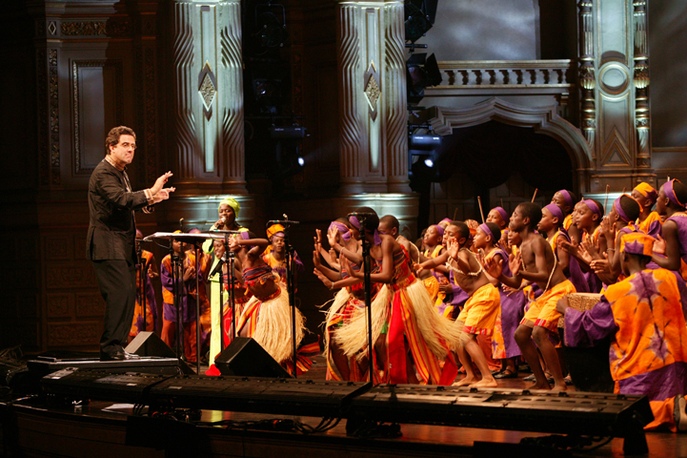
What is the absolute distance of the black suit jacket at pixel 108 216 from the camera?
22.2ft

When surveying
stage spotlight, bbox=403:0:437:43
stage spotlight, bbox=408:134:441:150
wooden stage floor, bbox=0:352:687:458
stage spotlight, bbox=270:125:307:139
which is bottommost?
wooden stage floor, bbox=0:352:687:458

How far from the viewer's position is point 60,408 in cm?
671

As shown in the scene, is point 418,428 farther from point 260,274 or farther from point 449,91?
point 449,91

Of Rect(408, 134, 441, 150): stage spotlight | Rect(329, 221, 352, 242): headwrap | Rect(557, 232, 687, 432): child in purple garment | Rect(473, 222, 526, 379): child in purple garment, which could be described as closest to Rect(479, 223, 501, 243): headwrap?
Rect(473, 222, 526, 379): child in purple garment

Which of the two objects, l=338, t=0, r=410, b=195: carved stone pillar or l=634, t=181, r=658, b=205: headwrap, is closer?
l=634, t=181, r=658, b=205: headwrap

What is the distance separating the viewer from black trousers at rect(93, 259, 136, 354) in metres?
6.86

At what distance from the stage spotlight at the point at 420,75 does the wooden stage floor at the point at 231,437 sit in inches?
336

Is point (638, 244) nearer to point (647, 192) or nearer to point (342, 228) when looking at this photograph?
point (647, 192)

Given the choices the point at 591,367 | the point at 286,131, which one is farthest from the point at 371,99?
the point at 591,367

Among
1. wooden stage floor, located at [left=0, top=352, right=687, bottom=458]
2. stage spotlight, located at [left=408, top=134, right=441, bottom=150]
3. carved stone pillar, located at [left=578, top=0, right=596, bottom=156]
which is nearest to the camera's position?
wooden stage floor, located at [left=0, top=352, right=687, bottom=458]

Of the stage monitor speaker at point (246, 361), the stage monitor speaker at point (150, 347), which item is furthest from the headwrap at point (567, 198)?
the stage monitor speaker at point (150, 347)

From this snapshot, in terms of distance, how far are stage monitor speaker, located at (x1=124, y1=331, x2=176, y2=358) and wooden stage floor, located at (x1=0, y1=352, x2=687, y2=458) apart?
0.82 meters

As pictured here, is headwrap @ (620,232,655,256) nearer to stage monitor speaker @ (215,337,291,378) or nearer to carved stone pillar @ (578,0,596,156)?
stage monitor speaker @ (215,337,291,378)

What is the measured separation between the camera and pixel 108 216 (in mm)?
6855
